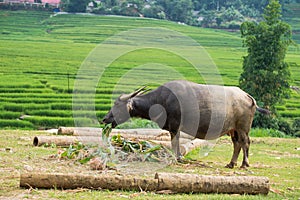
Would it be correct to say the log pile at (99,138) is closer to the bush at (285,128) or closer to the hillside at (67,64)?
the hillside at (67,64)

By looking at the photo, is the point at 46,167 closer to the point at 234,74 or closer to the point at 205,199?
the point at 205,199

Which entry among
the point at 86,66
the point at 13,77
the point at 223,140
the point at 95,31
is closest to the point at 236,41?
the point at 95,31

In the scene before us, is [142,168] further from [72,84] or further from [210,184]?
[72,84]

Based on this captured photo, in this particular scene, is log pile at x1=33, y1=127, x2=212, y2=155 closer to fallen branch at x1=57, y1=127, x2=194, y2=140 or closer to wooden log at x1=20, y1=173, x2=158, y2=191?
fallen branch at x1=57, y1=127, x2=194, y2=140

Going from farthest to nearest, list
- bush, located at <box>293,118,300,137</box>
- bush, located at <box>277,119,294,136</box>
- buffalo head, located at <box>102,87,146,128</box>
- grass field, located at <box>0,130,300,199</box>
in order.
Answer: bush, located at <box>277,119,294,136</box> < bush, located at <box>293,118,300,137</box> < buffalo head, located at <box>102,87,146,128</box> < grass field, located at <box>0,130,300,199</box>

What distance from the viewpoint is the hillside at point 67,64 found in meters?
21.9

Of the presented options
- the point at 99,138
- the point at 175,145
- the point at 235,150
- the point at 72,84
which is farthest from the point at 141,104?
the point at 72,84

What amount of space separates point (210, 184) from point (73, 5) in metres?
59.4

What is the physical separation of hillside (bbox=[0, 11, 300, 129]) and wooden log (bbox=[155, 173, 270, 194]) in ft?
18.8

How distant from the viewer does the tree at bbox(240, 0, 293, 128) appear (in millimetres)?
22547

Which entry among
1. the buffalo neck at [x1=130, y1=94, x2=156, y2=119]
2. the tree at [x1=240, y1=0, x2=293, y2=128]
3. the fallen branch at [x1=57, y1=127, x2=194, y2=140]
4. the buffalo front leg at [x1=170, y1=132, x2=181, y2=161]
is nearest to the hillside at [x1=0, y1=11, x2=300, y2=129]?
the fallen branch at [x1=57, y1=127, x2=194, y2=140]

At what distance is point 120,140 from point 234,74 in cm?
2797

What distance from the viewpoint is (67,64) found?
A: 36625mm

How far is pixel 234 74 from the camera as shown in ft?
120
